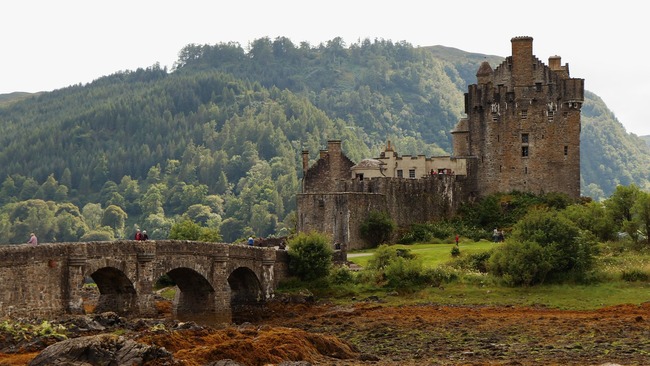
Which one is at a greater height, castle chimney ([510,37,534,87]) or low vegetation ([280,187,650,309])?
castle chimney ([510,37,534,87])

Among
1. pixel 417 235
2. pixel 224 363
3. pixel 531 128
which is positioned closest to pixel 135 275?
pixel 224 363

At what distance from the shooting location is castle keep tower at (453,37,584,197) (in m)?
92.4

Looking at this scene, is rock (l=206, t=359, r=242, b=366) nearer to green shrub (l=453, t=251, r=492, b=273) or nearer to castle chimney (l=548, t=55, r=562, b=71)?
green shrub (l=453, t=251, r=492, b=273)

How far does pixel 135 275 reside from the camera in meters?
58.1

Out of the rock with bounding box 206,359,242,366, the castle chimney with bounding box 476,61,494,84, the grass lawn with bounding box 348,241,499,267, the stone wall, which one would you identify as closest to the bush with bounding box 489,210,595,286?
the grass lawn with bounding box 348,241,499,267

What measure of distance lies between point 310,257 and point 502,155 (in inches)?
1039

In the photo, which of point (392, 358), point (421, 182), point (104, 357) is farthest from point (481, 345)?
point (421, 182)

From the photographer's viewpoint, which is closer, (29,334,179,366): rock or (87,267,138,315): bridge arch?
(29,334,179,366): rock

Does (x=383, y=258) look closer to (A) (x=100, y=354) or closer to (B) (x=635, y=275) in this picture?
(B) (x=635, y=275)

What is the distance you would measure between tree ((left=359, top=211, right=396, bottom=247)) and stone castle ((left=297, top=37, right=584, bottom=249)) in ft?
15.8

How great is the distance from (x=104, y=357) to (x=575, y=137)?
199ft

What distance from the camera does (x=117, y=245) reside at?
5712 centimetres

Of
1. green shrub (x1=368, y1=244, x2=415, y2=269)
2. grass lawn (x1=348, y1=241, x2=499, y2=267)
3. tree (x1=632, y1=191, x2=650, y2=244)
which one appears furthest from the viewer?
grass lawn (x1=348, y1=241, x2=499, y2=267)

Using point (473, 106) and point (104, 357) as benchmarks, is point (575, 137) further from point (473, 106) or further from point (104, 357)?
point (104, 357)
